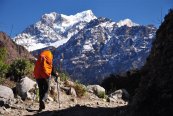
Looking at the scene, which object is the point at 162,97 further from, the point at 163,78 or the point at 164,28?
the point at 164,28

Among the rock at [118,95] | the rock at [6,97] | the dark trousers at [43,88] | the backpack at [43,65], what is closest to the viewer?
the backpack at [43,65]

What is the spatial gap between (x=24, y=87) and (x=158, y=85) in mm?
10578

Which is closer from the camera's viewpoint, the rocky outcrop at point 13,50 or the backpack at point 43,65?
the backpack at point 43,65

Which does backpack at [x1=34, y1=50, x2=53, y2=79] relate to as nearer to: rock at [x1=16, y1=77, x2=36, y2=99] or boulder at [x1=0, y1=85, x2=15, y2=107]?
boulder at [x1=0, y1=85, x2=15, y2=107]

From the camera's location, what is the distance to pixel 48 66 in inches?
674

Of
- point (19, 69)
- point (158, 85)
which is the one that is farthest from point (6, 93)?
point (158, 85)

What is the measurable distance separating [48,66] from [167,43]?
617cm

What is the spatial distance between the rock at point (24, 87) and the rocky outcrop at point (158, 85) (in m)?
8.36

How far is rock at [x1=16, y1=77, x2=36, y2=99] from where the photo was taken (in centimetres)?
1994

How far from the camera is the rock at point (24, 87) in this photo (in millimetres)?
19938

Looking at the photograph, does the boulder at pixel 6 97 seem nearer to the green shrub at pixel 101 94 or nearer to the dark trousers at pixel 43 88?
the dark trousers at pixel 43 88

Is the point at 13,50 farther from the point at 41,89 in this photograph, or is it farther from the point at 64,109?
the point at 64,109

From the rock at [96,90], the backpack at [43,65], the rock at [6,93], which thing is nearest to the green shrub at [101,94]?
the rock at [96,90]

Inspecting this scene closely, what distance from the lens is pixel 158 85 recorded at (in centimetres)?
1048
